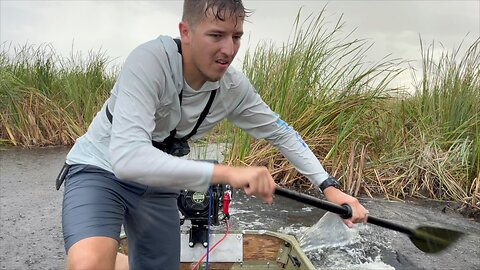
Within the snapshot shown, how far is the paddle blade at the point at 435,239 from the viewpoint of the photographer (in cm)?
311

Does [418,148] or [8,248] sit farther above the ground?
[418,148]

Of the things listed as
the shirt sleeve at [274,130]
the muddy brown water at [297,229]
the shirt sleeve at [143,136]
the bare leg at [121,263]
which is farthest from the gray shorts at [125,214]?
the muddy brown water at [297,229]

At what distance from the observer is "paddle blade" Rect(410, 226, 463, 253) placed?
3109 millimetres

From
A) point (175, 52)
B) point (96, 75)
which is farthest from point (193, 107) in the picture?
point (96, 75)

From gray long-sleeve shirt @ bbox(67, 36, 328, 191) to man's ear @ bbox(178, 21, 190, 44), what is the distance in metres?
0.06

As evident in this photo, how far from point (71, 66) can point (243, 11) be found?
397 inches

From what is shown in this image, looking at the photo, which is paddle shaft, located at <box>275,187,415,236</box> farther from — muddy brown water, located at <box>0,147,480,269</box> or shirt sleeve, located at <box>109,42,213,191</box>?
muddy brown water, located at <box>0,147,480,269</box>

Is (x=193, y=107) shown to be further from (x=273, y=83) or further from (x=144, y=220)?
(x=273, y=83)

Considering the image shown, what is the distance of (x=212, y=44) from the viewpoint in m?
2.44

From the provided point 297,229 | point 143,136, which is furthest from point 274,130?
point 297,229

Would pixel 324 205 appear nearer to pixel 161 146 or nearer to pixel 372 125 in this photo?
pixel 161 146

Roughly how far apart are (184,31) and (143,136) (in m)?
0.65

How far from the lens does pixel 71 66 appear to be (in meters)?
11.8

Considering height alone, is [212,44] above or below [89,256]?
above
